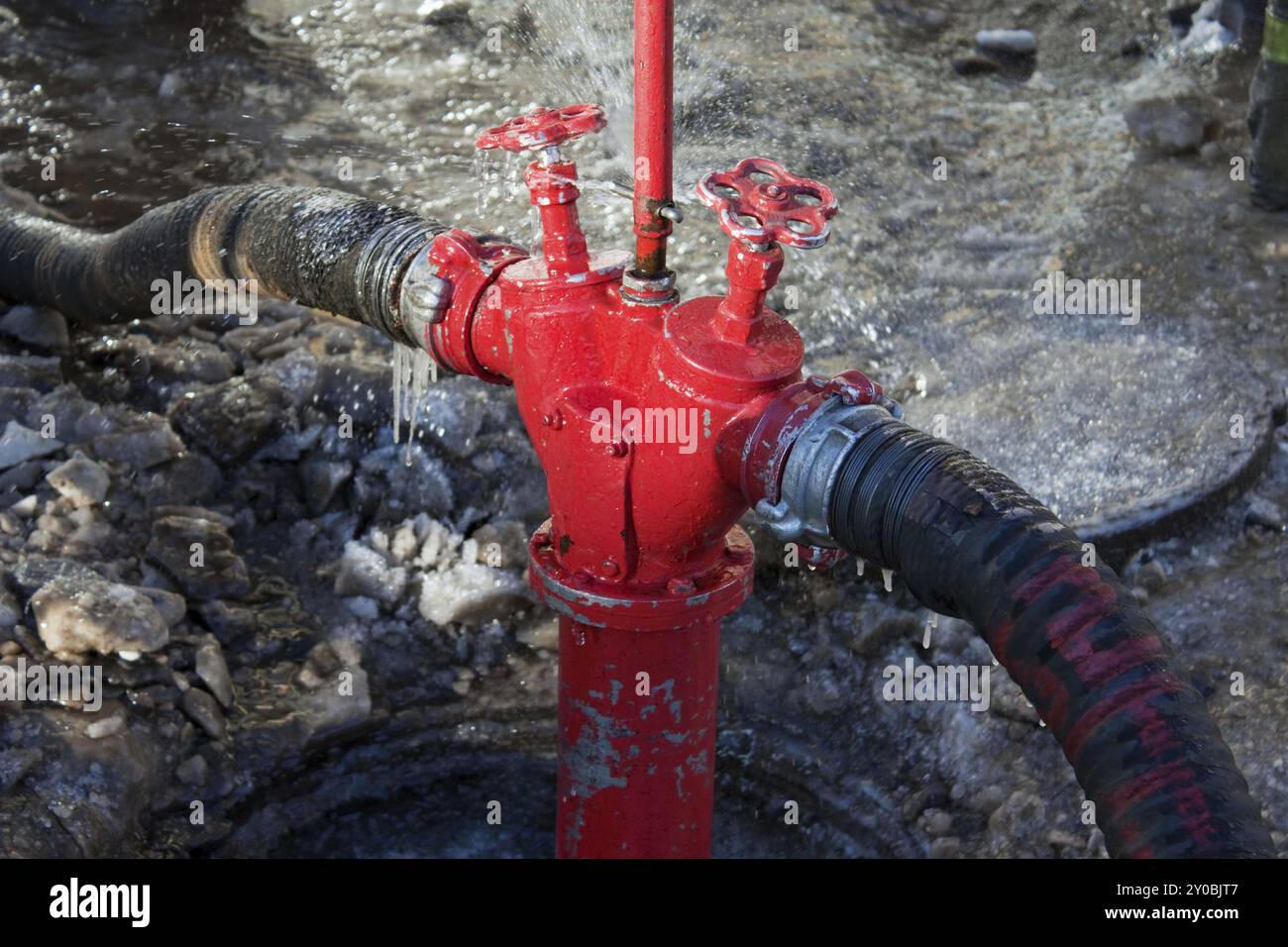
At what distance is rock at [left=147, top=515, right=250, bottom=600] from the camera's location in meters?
3.07

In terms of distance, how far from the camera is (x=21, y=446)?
124 inches

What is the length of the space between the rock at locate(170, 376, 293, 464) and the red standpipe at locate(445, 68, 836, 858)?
1.17 m

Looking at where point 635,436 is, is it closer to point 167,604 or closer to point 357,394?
point 167,604

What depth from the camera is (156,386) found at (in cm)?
355

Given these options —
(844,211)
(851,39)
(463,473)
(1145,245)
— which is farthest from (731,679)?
(851,39)

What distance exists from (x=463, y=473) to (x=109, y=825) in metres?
1.13

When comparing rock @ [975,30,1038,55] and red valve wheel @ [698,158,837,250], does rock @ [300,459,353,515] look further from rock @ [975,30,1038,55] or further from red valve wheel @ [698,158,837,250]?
rock @ [975,30,1038,55]

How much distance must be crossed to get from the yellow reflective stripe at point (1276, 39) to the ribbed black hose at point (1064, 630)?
342cm

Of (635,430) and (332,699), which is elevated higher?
(635,430)

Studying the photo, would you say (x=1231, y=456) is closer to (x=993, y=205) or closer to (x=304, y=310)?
(x=993, y=205)

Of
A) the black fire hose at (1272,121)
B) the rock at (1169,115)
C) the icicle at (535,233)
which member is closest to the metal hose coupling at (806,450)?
the icicle at (535,233)

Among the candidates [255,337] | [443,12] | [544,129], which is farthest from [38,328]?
[443,12]

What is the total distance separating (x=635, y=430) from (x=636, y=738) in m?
0.53

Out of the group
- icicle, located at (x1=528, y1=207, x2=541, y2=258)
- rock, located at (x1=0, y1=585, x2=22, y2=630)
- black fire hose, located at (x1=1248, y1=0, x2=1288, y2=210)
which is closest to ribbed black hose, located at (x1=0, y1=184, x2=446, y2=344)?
rock, located at (x1=0, y1=585, x2=22, y2=630)
